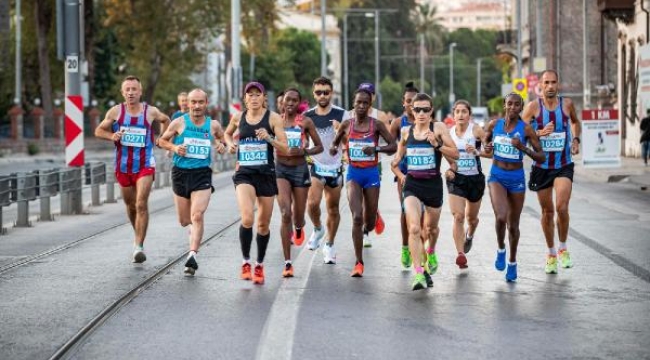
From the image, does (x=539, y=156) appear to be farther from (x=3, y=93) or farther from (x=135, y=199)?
(x=3, y=93)

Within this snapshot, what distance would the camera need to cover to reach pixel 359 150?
13.8m

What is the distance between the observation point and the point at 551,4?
233 ft

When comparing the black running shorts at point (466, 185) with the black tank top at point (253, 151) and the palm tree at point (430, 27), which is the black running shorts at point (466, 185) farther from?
the palm tree at point (430, 27)

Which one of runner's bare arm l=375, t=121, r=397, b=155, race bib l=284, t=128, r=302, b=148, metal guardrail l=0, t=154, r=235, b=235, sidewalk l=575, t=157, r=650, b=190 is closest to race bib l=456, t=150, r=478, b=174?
runner's bare arm l=375, t=121, r=397, b=155

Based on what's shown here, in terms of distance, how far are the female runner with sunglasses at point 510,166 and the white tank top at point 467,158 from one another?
2.70 feet

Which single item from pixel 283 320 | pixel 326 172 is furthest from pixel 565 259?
pixel 283 320

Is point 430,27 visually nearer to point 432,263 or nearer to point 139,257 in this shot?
point 139,257

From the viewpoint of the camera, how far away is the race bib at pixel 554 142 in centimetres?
1392

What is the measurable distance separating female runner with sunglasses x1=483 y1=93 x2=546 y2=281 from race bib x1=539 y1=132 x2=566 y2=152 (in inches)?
17.6

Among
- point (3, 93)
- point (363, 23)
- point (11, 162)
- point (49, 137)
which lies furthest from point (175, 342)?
point (363, 23)

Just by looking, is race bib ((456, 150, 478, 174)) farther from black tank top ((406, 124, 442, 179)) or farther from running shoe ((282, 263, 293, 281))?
running shoe ((282, 263, 293, 281))

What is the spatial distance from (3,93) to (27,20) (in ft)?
30.1

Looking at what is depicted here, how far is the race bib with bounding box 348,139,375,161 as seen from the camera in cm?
1377

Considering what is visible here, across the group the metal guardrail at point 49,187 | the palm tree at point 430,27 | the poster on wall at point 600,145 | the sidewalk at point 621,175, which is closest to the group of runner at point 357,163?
the metal guardrail at point 49,187
